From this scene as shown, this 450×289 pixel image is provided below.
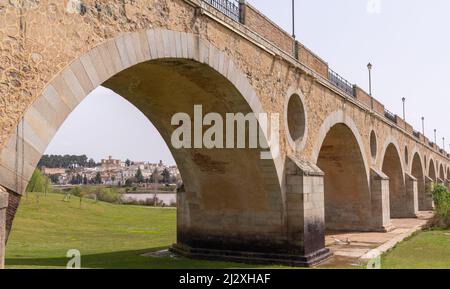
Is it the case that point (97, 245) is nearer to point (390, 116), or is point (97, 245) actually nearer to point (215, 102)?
point (215, 102)

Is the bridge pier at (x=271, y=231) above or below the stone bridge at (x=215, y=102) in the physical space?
below

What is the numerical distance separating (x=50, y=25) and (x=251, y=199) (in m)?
8.12

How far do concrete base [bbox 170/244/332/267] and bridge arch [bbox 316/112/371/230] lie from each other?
7.31 m

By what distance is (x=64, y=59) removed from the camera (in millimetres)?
6043

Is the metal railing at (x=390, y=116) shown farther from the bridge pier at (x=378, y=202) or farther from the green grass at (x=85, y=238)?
the green grass at (x=85, y=238)

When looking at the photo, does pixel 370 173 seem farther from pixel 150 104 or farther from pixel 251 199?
pixel 150 104

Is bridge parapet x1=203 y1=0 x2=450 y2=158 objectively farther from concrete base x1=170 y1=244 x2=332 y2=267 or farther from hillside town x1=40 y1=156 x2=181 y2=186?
hillside town x1=40 y1=156 x2=181 y2=186

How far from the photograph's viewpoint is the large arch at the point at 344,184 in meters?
19.9

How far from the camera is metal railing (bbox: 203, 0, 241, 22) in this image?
1000 cm

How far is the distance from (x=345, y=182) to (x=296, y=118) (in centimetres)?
760

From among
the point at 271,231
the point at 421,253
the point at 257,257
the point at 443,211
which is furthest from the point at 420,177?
the point at 257,257

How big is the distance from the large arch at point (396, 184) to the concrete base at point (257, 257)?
1658cm

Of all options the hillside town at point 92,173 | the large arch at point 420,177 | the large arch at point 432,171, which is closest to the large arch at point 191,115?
the large arch at point 420,177

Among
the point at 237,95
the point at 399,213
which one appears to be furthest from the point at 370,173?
the point at 237,95
